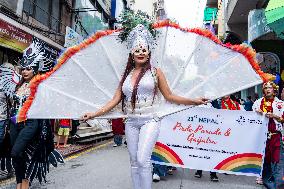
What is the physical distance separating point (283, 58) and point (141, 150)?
12090 mm

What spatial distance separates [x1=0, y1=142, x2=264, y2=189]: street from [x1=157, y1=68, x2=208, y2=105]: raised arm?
2.32 metres

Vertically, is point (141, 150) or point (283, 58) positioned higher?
point (283, 58)

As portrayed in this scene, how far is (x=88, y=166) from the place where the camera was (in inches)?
Answer: 308

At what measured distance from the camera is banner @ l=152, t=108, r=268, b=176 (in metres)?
6.25

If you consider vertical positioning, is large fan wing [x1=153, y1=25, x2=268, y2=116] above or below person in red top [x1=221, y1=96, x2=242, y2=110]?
above

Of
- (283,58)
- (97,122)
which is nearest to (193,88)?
(283,58)

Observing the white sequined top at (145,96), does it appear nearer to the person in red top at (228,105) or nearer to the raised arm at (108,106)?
the raised arm at (108,106)

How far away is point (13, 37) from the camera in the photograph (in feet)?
42.4

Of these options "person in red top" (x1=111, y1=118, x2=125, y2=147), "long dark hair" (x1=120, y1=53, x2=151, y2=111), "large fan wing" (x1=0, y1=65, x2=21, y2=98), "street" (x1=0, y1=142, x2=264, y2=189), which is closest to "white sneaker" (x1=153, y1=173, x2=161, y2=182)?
"street" (x1=0, y1=142, x2=264, y2=189)

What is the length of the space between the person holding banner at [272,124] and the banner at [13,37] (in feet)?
29.4

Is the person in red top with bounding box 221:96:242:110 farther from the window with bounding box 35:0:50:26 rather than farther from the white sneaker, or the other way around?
the window with bounding box 35:0:50:26

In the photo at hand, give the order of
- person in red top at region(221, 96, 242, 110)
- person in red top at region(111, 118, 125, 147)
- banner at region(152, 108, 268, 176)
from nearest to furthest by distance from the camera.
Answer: banner at region(152, 108, 268, 176), person in red top at region(221, 96, 242, 110), person in red top at region(111, 118, 125, 147)

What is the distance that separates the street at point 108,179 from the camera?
5.86m

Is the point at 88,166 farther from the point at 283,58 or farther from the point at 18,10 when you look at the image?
the point at 283,58
